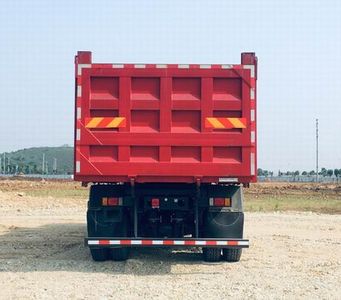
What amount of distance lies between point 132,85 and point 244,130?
2101mm

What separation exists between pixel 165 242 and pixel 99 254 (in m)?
1.48

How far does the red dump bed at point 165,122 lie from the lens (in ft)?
34.3

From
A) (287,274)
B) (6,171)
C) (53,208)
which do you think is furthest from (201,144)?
(6,171)

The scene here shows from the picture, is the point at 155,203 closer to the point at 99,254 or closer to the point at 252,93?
the point at 99,254

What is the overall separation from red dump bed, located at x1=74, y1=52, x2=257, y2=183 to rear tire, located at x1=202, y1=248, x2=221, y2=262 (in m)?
1.60

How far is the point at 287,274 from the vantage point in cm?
1016

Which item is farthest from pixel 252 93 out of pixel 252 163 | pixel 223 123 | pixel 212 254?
pixel 212 254

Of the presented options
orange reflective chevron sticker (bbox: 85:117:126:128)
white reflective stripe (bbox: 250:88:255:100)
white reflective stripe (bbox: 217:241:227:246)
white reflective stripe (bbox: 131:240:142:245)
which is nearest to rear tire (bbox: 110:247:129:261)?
white reflective stripe (bbox: 131:240:142:245)

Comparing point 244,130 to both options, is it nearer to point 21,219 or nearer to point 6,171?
point 21,219

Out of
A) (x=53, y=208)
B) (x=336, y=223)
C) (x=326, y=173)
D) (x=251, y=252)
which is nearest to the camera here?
(x=251, y=252)

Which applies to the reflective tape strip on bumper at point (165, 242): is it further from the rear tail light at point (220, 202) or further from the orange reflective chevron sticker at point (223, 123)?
the orange reflective chevron sticker at point (223, 123)

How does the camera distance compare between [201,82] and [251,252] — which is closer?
[201,82]

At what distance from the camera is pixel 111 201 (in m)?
10.8

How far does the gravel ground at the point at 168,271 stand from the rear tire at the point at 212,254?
16 cm
